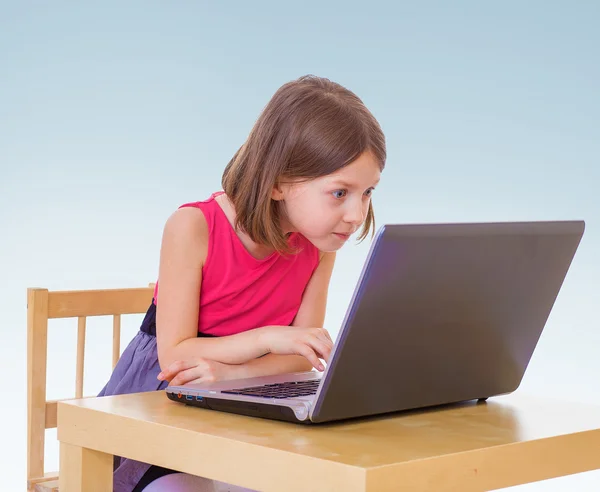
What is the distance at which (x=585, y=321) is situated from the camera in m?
2.83

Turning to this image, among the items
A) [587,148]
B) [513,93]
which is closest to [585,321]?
[587,148]

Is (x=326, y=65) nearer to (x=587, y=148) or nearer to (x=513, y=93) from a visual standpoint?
(x=513, y=93)

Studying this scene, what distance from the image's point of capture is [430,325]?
85 cm

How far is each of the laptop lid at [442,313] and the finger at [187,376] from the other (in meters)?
0.26

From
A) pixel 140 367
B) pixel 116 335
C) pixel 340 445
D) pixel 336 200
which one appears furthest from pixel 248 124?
pixel 340 445

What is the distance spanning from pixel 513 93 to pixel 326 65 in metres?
0.59

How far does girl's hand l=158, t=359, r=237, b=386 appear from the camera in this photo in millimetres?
1036

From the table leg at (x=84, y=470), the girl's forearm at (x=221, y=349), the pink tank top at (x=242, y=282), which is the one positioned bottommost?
the table leg at (x=84, y=470)

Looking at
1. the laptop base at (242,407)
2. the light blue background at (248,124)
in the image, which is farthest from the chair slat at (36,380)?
the light blue background at (248,124)

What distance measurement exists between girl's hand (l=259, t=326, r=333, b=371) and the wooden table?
105 millimetres

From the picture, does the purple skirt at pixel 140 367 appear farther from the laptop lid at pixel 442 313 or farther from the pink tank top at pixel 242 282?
the laptop lid at pixel 442 313

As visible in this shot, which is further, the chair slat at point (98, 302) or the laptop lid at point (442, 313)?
the chair slat at point (98, 302)

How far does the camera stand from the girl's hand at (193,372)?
104 cm

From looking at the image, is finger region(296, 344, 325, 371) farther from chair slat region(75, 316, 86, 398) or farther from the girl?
chair slat region(75, 316, 86, 398)
